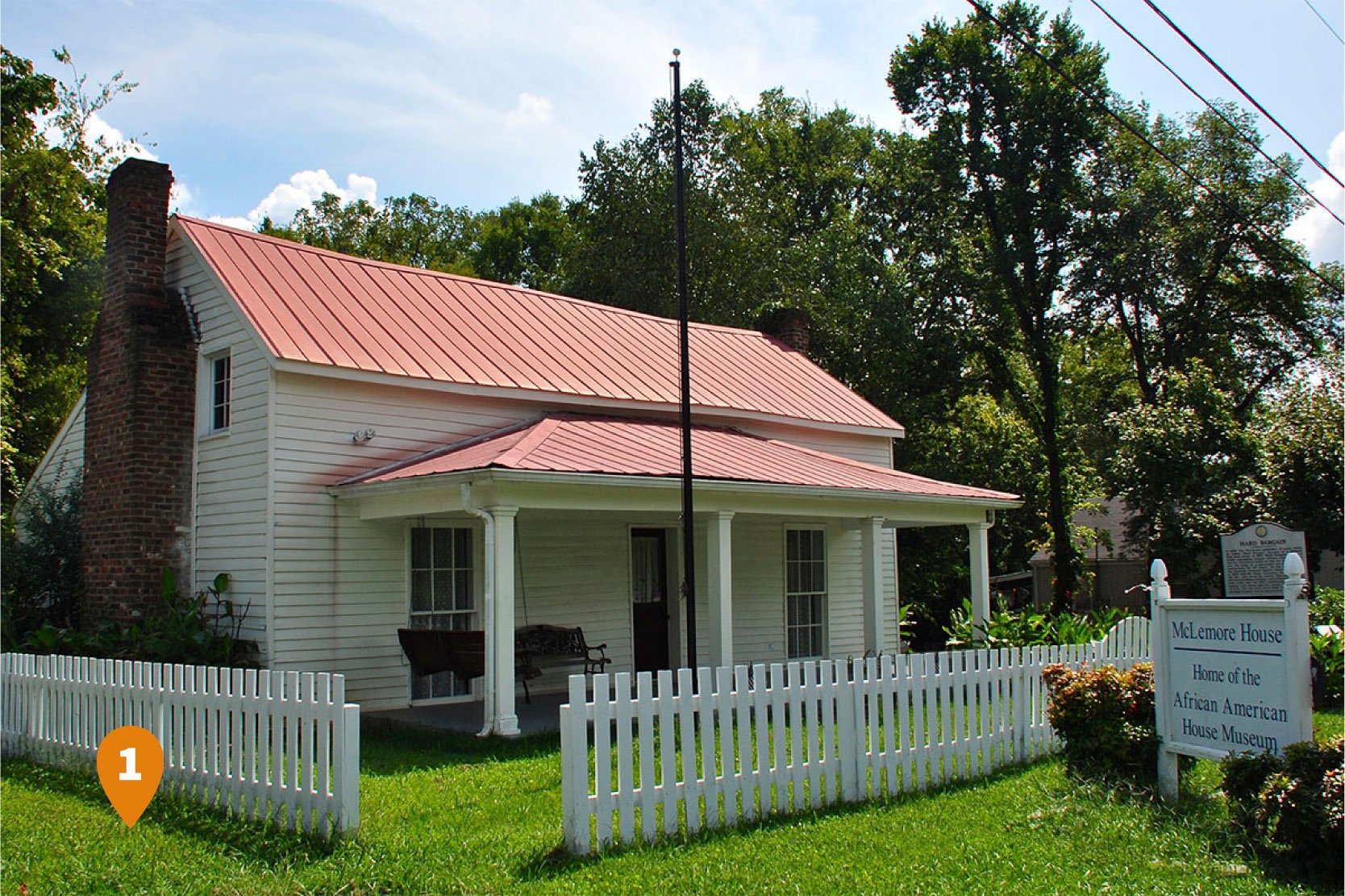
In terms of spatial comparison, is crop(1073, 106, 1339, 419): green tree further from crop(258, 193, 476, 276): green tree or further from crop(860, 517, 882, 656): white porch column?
crop(258, 193, 476, 276): green tree

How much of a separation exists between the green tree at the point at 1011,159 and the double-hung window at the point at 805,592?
1277 centimetres

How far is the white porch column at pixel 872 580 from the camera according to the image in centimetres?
1569

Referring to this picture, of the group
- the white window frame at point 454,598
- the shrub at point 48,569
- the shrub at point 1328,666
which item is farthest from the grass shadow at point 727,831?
the shrub at point 48,569

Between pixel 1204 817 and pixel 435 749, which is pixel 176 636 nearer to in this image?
pixel 435 749

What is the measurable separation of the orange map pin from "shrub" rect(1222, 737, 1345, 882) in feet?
23.2

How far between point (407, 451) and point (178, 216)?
14.0ft

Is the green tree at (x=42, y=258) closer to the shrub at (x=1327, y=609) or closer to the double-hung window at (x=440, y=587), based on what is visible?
the double-hung window at (x=440, y=587)

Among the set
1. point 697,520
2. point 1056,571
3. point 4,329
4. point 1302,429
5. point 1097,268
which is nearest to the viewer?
point 697,520

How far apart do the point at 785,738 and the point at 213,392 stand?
9.00m

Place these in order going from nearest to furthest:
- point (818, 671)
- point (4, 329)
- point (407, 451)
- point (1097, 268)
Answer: point (818, 671), point (407, 451), point (4, 329), point (1097, 268)

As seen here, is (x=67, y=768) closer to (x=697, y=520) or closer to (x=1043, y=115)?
(x=697, y=520)

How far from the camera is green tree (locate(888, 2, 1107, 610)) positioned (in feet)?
97.5

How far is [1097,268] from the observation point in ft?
99.3

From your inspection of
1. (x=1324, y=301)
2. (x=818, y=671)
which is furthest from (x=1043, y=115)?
(x=818, y=671)
